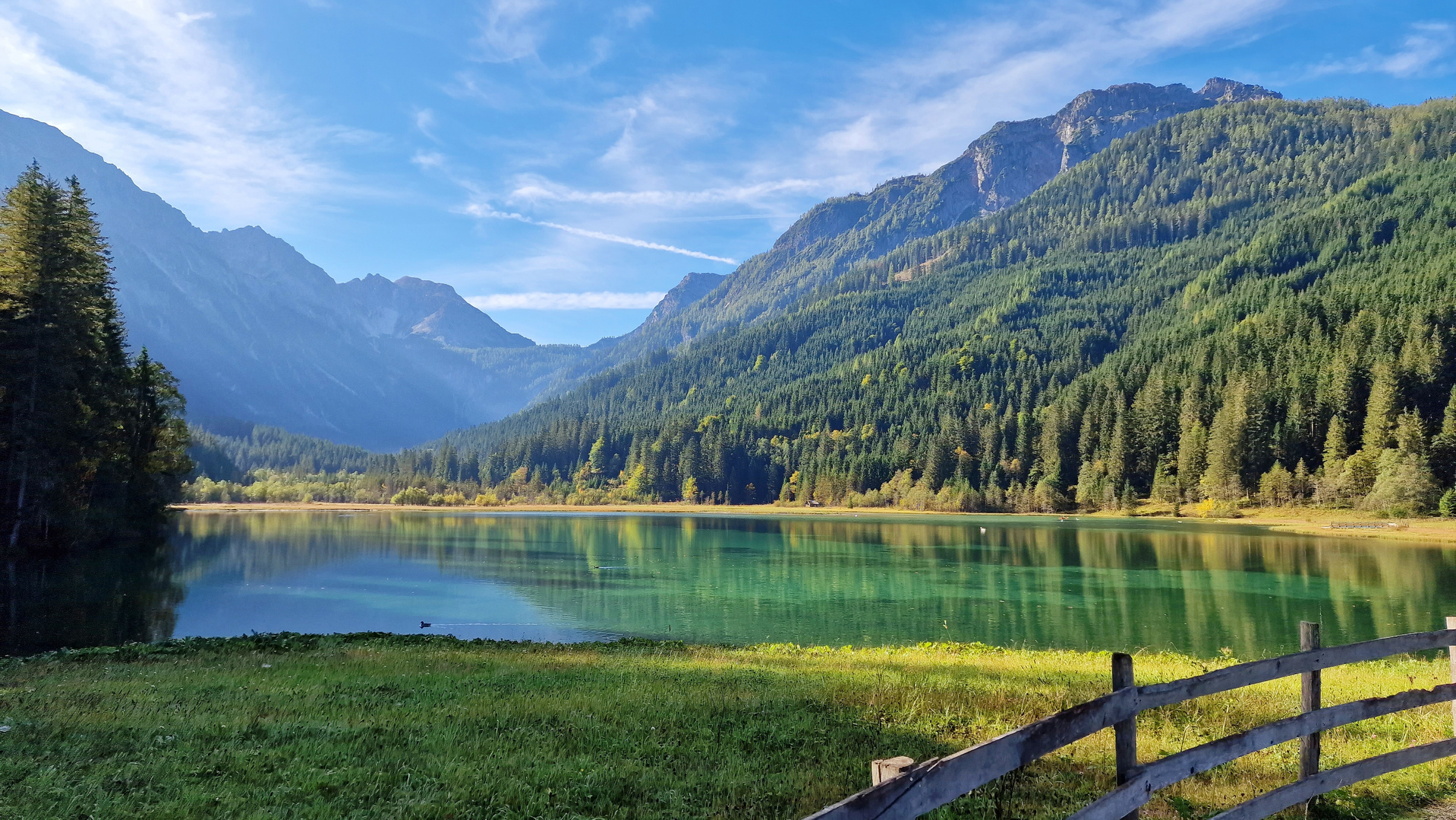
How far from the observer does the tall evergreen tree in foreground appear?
145ft

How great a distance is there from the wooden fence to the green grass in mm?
1416

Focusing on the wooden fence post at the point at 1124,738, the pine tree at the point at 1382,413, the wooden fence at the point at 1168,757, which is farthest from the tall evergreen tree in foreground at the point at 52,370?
the pine tree at the point at 1382,413

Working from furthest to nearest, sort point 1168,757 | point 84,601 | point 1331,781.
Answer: point 84,601 < point 1331,781 < point 1168,757

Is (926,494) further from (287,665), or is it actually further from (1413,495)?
(287,665)

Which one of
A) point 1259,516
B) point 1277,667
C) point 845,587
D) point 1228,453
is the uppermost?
point 1228,453

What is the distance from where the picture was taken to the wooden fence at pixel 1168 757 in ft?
14.2

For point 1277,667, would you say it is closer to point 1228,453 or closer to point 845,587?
point 845,587

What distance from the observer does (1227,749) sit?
6.82 meters

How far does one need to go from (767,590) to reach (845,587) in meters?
5.36

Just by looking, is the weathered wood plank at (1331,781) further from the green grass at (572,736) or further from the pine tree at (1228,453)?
the pine tree at (1228,453)

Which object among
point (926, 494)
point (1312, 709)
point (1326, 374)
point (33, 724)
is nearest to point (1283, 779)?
point (1312, 709)

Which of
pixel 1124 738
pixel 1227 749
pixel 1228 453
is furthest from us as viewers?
pixel 1228 453

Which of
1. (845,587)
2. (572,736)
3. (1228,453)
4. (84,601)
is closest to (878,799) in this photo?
(572,736)

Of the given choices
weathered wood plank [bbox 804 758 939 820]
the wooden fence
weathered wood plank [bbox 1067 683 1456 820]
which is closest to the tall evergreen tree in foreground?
weathered wood plank [bbox 804 758 939 820]
